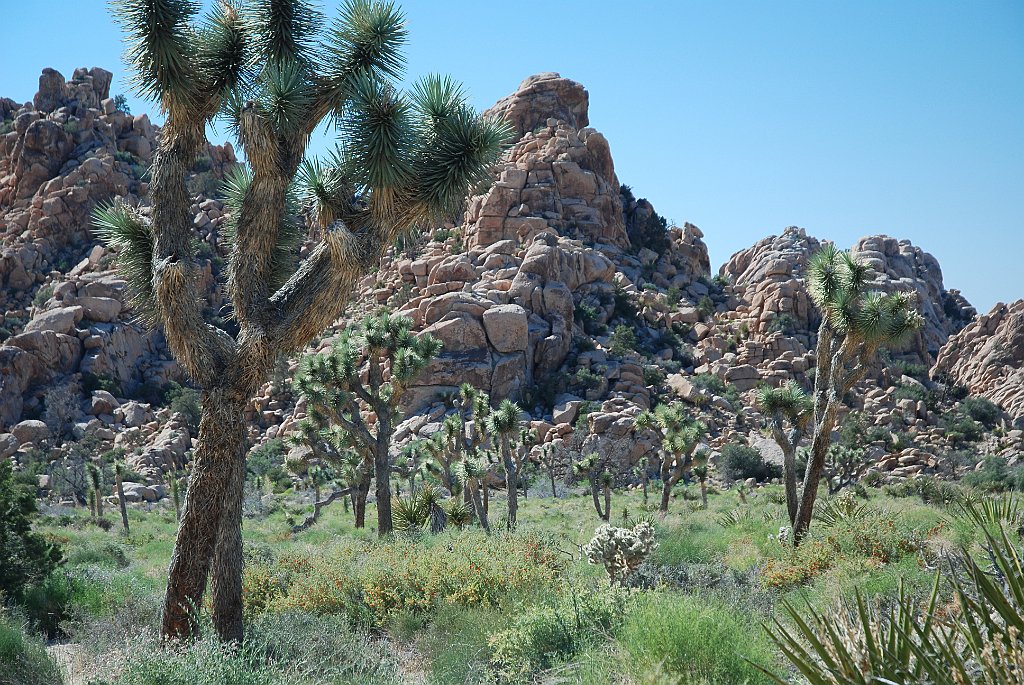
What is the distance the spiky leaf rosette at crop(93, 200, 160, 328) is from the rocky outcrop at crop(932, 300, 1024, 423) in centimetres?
5459

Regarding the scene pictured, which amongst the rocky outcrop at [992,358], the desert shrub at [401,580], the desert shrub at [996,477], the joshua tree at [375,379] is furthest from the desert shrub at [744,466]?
the desert shrub at [401,580]

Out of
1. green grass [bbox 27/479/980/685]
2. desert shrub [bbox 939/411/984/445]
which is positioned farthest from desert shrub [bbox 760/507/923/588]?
desert shrub [bbox 939/411/984/445]

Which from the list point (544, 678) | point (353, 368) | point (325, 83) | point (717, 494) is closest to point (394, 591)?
point (544, 678)

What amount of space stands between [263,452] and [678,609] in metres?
42.2

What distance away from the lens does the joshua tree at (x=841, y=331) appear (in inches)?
583

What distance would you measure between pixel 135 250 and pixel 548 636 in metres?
6.44

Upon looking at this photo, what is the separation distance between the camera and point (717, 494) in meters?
36.5

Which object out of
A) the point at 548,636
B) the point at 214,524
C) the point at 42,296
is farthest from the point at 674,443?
the point at 42,296

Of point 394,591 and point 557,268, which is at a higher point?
point 557,268

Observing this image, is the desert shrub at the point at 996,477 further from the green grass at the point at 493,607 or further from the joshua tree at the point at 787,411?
the green grass at the point at 493,607

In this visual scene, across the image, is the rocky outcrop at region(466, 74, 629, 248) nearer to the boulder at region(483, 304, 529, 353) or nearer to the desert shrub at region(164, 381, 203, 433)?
the boulder at region(483, 304, 529, 353)

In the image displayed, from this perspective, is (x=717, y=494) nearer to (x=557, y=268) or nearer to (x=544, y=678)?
(x=557, y=268)

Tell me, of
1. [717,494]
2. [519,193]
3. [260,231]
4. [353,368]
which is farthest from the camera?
[519,193]

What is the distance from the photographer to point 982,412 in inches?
1927
